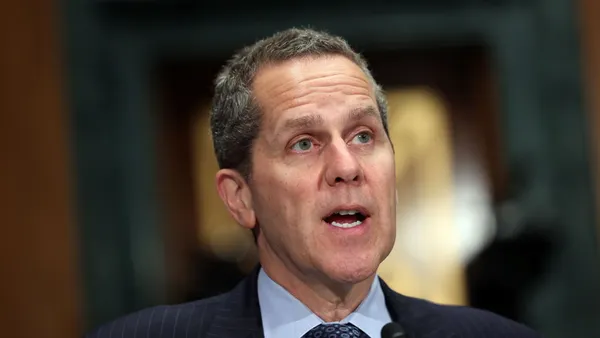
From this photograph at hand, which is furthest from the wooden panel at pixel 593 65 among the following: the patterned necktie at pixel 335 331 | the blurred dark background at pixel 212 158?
the patterned necktie at pixel 335 331

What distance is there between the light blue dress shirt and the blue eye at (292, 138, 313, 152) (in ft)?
0.95

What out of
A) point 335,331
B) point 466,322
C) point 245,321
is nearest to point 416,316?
point 466,322

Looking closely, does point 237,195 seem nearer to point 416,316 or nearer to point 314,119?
point 314,119

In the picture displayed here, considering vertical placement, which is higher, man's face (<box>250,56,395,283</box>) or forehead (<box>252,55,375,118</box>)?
forehead (<box>252,55,375,118</box>)

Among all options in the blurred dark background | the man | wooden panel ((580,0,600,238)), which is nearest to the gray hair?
the man

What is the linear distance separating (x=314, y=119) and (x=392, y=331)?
1.40 ft

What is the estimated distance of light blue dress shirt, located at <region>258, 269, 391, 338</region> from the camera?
2.08m

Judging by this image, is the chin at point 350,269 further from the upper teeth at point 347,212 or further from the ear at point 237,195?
the ear at point 237,195

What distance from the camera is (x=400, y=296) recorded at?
2229mm

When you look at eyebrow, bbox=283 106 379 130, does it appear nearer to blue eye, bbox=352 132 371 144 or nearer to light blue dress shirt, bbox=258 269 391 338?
blue eye, bbox=352 132 371 144

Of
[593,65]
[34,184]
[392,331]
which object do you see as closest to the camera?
[392,331]

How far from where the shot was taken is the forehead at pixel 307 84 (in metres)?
2.06

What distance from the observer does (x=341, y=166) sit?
6.50 ft

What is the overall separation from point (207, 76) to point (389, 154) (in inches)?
109
